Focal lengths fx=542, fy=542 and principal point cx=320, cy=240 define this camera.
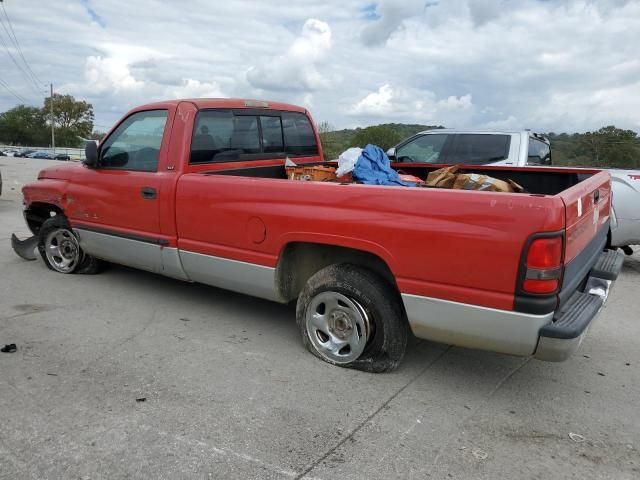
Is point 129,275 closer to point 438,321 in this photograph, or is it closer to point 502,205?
point 438,321

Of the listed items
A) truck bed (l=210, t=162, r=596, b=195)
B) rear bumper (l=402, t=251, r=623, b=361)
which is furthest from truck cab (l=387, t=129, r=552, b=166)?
rear bumper (l=402, t=251, r=623, b=361)

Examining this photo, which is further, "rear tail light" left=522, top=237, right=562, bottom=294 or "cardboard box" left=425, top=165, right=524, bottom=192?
"cardboard box" left=425, top=165, right=524, bottom=192

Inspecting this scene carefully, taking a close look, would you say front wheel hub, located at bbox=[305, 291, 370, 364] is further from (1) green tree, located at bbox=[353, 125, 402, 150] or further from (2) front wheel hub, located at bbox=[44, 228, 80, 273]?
(1) green tree, located at bbox=[353, 125, 402, 150]

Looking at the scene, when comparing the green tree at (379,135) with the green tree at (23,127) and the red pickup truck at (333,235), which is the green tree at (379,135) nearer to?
the red pickup truck at (333,235)

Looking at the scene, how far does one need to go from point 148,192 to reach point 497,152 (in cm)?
523

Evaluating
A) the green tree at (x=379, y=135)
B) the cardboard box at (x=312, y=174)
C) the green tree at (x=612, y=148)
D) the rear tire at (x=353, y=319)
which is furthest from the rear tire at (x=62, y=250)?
the green tree at (x=612, y=148)

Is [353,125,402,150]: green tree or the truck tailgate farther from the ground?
[353,125,402,150]: green tree

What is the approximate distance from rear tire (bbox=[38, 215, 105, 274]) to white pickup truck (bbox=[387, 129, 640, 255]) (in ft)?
14.6

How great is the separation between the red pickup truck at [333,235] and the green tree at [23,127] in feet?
366

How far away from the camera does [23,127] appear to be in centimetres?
10212

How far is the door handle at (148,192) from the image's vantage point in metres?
4.58

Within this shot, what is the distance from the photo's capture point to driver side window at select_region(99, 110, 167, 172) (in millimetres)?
4723

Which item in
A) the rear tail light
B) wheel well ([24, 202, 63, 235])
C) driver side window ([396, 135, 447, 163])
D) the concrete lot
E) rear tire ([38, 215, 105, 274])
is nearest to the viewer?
the concrete lot

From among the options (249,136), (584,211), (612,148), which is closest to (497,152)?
(249,136)
